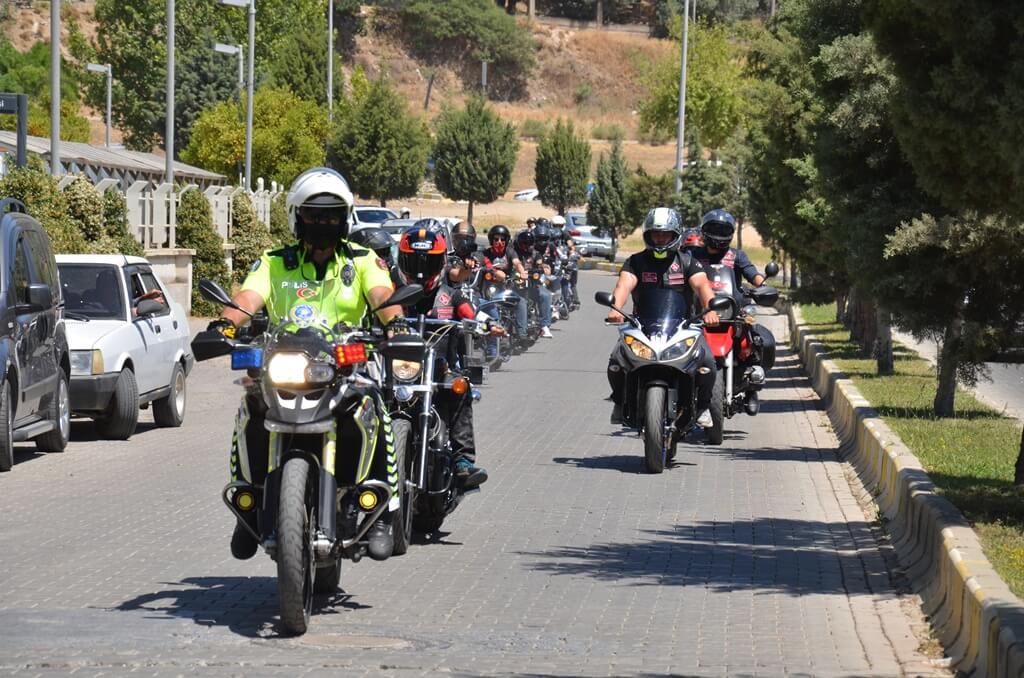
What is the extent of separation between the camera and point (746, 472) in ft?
49.0

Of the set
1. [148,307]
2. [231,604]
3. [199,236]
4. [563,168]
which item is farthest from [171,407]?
[563,168]

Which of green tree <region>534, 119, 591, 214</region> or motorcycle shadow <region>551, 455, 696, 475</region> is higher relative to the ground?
green tree <region>534, 119, 591, 214</region>

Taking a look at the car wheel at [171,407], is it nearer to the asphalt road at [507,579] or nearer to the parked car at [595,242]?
the asphalt road at [507,579]

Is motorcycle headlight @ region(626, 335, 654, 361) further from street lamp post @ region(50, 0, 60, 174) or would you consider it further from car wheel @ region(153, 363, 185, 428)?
street lamp post @ region(50, 0, 60, 174)

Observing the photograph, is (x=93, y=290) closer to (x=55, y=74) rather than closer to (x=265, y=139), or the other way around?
(x=55, y=74)

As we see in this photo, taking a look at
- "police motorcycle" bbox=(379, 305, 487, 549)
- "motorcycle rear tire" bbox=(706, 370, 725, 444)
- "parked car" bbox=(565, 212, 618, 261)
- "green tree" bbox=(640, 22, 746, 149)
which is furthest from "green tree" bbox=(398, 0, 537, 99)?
"police motorcycle" bbox=(379, 305, 487, 549)

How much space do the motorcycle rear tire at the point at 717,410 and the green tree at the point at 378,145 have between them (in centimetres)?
6225

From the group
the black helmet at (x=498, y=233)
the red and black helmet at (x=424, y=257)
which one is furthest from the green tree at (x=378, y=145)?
the red and black helmet at (x=424, y=257)

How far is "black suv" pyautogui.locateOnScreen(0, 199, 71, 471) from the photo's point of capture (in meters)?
14.0

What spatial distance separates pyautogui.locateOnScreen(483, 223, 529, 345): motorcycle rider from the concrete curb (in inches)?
443

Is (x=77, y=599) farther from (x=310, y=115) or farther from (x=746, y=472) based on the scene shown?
(x=310, y=115)

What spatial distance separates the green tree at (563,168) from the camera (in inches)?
3484

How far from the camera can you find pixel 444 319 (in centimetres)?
1073

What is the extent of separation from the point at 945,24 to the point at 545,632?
3718 mm
